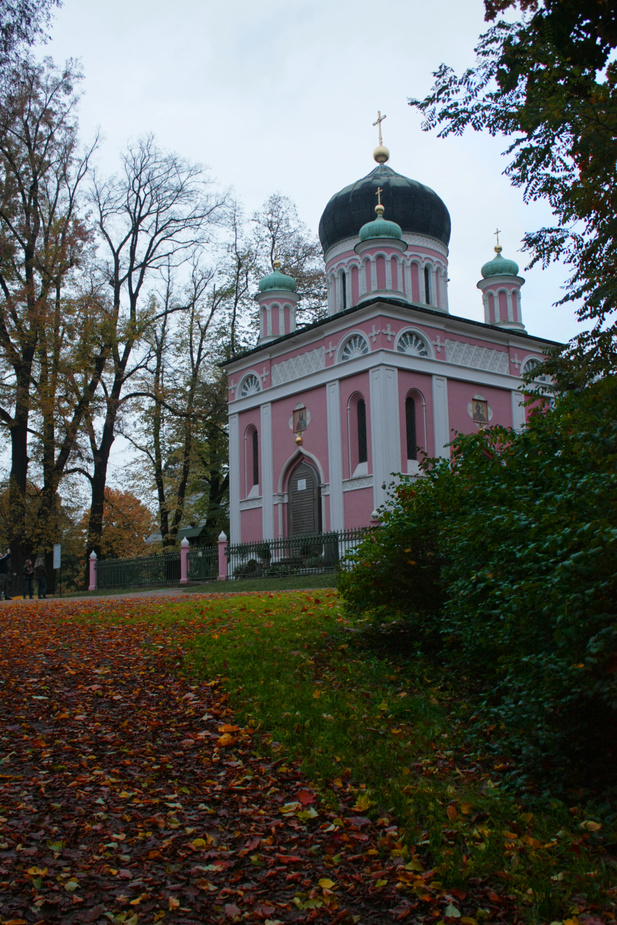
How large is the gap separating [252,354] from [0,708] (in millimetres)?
23033

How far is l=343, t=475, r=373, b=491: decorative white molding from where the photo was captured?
2358 cm

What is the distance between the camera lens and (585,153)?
5.32m

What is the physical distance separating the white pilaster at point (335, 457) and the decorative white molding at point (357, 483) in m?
0.19

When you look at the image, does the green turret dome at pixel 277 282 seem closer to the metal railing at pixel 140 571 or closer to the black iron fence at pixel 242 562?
the black iron fence at pixel 242 562

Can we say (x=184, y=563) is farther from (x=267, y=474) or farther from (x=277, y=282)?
(x=277, y=282)

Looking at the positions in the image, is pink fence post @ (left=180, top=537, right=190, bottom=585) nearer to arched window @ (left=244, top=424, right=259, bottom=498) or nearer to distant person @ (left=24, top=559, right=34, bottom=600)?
arched window @ (left=244, top=424, right=259, bottom=498)

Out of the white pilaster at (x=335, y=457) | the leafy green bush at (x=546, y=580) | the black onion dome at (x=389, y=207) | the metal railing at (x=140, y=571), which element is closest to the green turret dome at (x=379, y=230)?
the black onion dome at (x=389, y=207)

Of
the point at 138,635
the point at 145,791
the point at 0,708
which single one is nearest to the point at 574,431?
the point at 145,791

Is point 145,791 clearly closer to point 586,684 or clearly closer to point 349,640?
point 586,684

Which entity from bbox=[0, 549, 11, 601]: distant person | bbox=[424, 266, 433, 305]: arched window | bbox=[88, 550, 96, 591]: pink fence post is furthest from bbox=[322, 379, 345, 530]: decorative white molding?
bbox=[0, 549, 11, 601]: distant person

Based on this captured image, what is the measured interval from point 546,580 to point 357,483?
19375 millimetres

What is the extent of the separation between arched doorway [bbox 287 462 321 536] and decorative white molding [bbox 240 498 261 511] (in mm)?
1540

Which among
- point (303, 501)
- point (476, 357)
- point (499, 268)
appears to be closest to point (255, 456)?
point (303, 501)

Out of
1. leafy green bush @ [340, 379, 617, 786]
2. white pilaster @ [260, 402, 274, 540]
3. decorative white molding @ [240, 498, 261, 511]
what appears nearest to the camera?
leafy green bush @ [340, 379, 617, 786]
